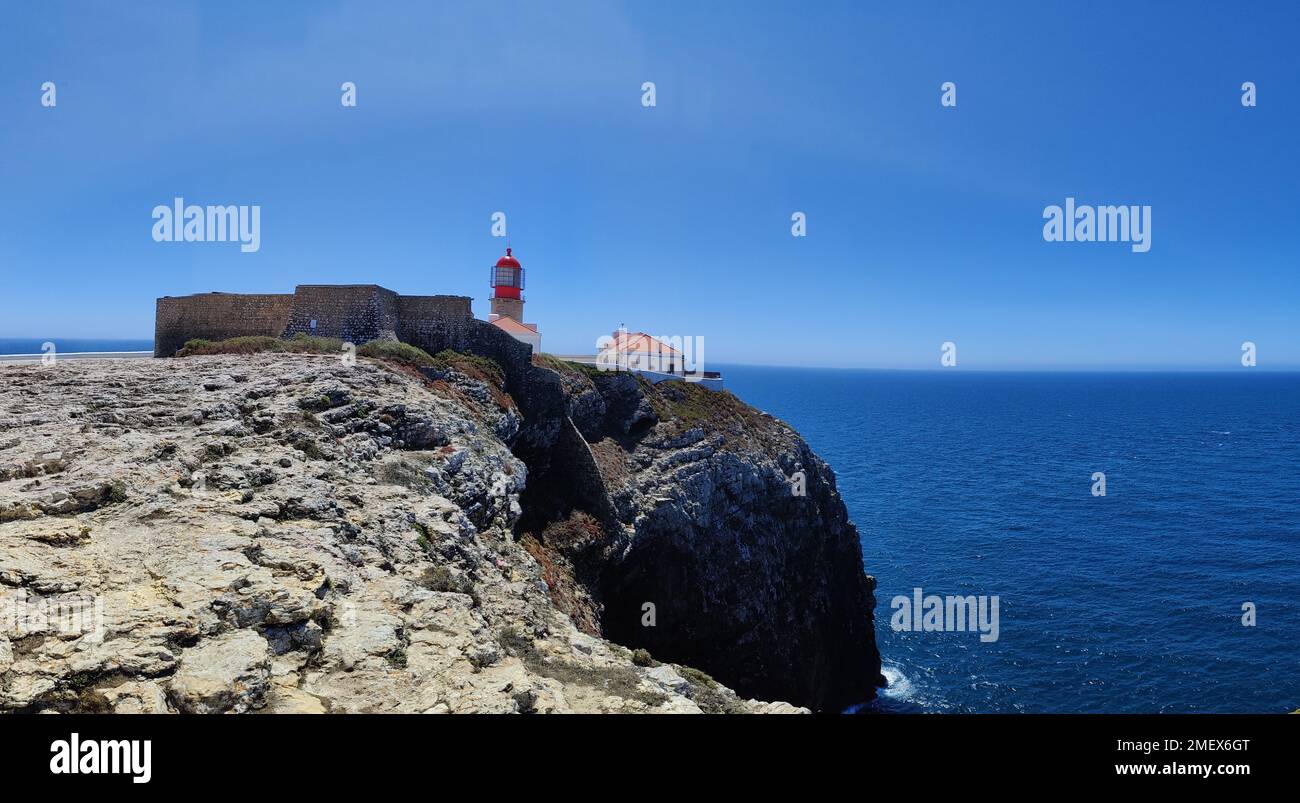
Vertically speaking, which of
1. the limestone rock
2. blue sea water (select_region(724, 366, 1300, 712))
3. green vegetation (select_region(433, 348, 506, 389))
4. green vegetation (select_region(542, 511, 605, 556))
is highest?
green vegetation (select_region(433, 348, 506, 389))

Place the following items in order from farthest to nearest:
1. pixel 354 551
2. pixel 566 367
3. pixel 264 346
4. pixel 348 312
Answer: pixel 566 367, pixel 348 312, pixel 264 346, pixel 354 551

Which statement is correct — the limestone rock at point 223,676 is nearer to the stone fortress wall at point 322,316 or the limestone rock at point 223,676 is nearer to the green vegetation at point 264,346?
the green vegetation at point 264,346

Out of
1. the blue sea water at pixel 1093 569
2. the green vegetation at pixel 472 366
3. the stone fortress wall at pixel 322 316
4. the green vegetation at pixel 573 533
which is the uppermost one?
the stone fortress wall at pixel 322 316

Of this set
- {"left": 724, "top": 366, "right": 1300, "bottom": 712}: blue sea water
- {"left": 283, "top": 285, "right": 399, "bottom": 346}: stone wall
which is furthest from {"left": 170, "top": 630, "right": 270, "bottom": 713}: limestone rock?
{"left": 724, "top": 366, "right": 1300, "bottom": 712}: blue sea water

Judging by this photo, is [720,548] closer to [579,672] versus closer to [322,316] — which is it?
[579,672]

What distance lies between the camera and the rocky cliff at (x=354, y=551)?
901 cm

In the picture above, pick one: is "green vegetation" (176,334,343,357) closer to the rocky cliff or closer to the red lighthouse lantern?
the rocky cliff

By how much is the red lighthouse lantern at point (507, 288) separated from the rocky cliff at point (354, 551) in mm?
11896

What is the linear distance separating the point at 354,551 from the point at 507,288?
115 feet

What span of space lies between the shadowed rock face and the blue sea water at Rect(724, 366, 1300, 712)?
17.4 ft

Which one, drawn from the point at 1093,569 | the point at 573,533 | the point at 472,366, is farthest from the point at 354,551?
the point at 1093,569

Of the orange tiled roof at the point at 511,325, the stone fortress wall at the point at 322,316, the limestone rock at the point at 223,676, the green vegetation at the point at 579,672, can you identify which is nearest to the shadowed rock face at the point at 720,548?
the orange tiled roof at the point at 511,325

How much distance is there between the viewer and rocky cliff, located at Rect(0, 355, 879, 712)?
9008 millimetres

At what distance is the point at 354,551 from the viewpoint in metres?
13.5
